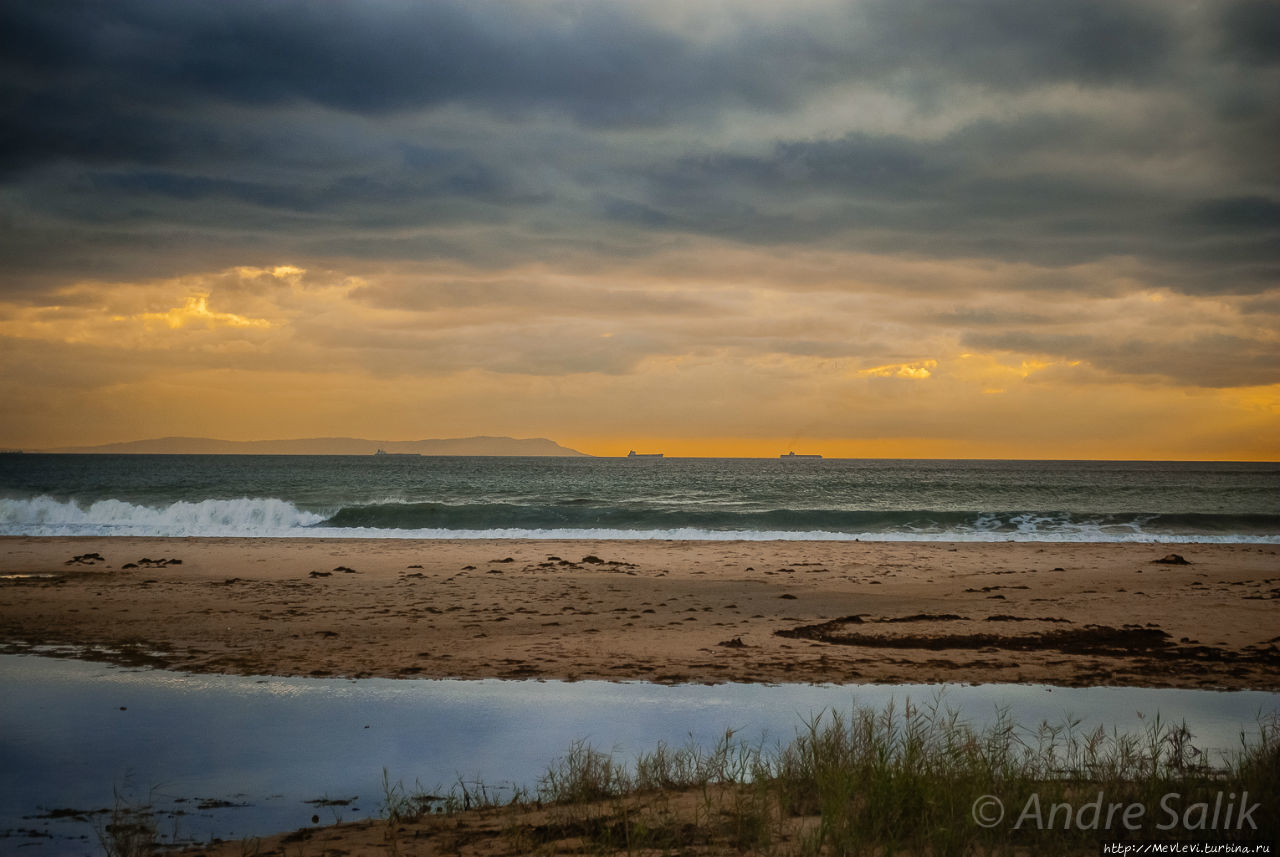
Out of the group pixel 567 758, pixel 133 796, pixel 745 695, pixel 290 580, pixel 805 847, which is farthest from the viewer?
pixel 290 580

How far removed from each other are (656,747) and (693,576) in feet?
39.7

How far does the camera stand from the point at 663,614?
47.9ft

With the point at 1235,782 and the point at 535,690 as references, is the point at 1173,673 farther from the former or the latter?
the point at 535,690

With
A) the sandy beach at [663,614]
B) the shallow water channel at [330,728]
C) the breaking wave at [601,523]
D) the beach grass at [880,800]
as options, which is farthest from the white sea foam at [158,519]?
the beach grass at [880,800]

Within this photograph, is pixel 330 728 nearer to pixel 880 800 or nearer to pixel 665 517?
pixel 880 800

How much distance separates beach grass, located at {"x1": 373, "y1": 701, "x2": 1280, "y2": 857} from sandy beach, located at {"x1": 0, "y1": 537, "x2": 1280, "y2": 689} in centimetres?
365

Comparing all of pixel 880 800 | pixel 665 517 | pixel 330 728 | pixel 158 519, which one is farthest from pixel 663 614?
pixel 158 519

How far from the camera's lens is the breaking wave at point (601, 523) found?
31328 mm

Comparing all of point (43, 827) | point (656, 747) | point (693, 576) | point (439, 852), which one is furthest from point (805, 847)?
point (693, 576)

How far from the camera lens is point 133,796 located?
6145 millimetres

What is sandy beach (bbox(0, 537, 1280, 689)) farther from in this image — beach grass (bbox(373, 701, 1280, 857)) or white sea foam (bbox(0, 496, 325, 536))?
white sea foam (bbox(0, 496, 325, 536))

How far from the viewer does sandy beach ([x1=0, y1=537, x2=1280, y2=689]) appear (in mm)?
10789

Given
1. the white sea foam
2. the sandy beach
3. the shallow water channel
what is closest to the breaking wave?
the white sea foam

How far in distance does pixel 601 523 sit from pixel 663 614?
23186mm
